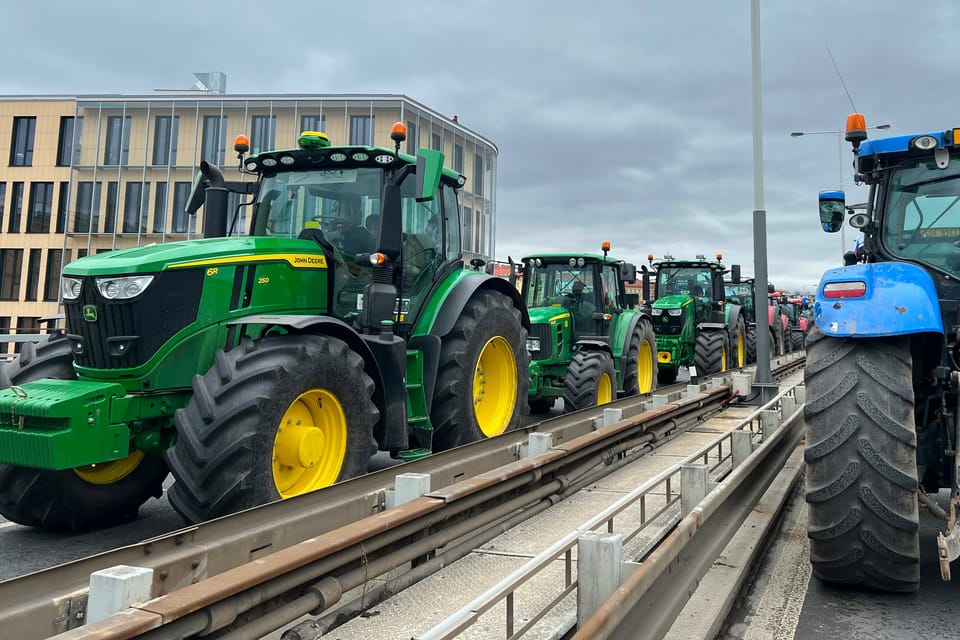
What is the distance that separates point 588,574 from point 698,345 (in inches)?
496

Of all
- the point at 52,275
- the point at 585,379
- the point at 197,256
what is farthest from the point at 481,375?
the point at 52,275

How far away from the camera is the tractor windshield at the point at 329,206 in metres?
5.66

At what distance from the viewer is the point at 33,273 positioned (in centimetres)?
3131

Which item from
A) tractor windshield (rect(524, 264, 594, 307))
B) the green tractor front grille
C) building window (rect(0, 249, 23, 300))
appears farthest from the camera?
building window (rect(0, 249, 23, 300))

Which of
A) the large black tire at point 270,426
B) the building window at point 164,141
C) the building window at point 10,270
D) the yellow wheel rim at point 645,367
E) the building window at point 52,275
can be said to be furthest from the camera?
the building window at point 10,270

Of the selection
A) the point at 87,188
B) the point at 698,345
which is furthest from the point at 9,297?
the point at 698,345

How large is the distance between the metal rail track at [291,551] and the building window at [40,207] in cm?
3342

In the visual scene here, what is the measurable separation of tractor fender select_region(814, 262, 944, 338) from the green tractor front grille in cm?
373

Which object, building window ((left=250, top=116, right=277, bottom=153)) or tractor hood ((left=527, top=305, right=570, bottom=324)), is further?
building window ((left=250, top=116, right=277, bottom=153))

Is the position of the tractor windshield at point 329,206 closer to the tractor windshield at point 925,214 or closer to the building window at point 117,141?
the tractor windshield at point 925,214

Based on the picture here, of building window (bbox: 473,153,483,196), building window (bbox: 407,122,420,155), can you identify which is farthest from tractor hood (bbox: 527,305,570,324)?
building window (bbox: 473,153,483,196)

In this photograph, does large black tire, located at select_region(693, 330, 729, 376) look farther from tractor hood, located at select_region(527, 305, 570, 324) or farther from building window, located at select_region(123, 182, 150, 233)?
building window, located at select_region(123, 182, 150, 233)

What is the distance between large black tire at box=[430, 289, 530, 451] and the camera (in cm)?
597

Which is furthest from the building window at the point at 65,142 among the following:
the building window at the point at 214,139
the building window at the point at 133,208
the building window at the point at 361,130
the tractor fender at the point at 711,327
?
the tractor fender at the point at 711,327
